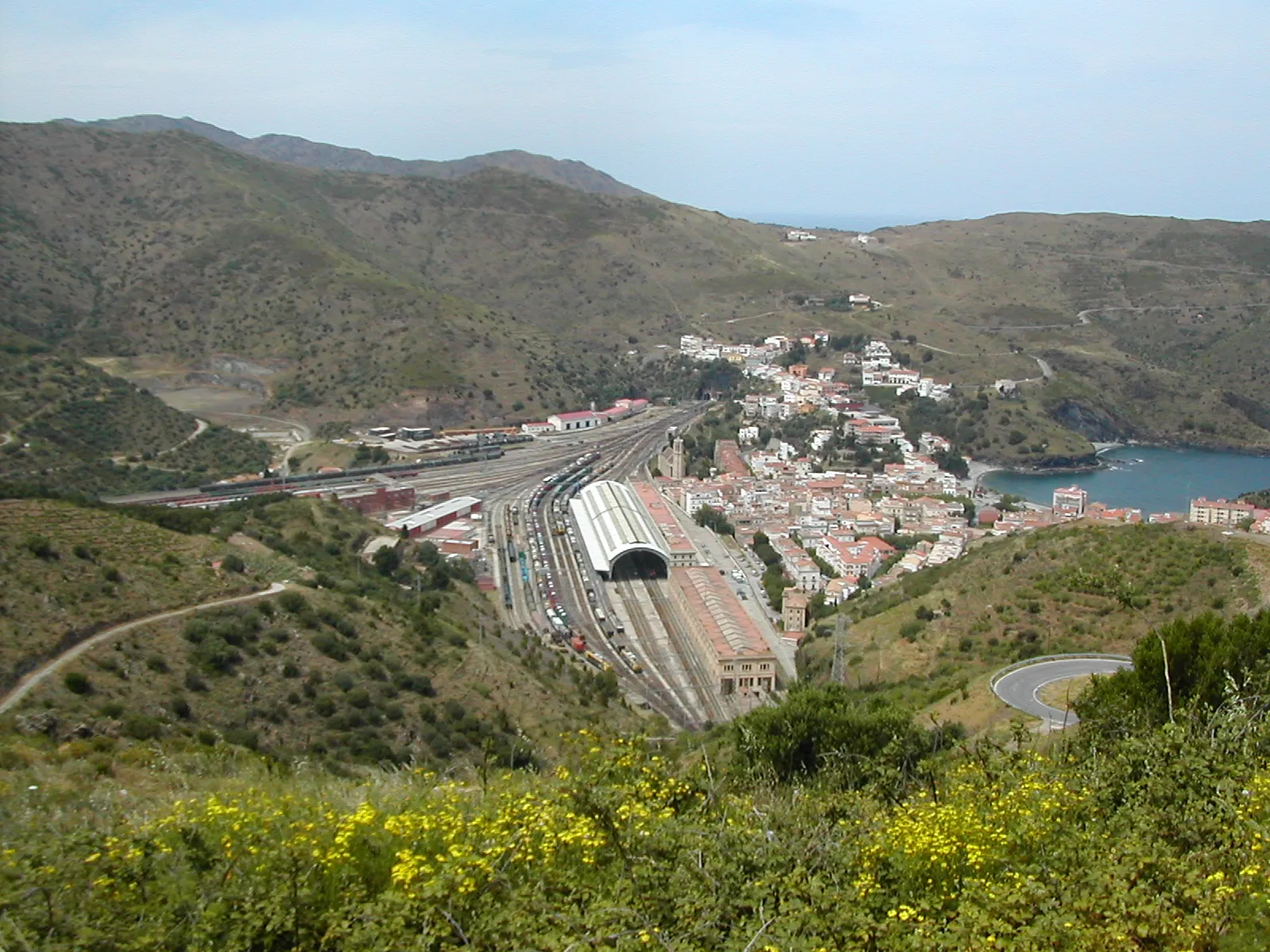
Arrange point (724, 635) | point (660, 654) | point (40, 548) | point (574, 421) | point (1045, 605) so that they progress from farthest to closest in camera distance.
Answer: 1. point (574, 421)
2. point (660, 654)
3. point (724, 635)
4. point (1045, 605)
5. point (40, 548)

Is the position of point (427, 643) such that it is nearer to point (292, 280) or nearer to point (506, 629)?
point (506, 629)

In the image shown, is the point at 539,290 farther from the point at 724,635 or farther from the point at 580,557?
the point at 724,635

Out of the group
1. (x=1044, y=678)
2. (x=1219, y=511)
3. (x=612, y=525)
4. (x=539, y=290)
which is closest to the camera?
(x=1044, y=678)

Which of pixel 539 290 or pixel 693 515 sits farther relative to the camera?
pixel 539 290

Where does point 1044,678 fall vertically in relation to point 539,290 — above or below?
below

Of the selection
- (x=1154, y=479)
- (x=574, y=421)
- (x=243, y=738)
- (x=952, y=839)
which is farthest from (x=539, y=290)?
(x=952, y=839)

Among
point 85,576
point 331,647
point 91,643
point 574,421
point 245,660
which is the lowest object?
point 331,647
